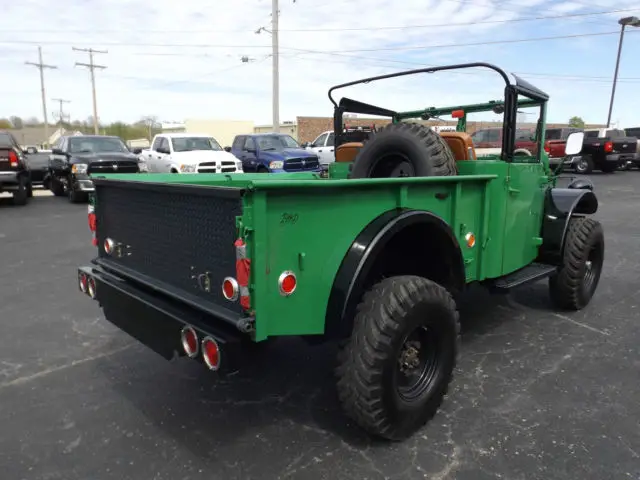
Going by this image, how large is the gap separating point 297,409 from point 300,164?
39.6 ft

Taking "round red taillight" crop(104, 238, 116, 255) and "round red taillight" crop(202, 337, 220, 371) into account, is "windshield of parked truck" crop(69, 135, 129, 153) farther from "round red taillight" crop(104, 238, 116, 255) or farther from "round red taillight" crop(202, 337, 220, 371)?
"round red taillight" crop(202, 337, 220, 371)

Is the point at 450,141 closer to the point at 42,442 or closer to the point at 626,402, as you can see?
the point at 626,402

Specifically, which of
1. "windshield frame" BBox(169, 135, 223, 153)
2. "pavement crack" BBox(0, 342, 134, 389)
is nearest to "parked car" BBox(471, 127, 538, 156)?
"pavement crack" BBox(0, 342, 134, 389)

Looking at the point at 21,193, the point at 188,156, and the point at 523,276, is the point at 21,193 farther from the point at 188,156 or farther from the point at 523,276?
the point at 523,276

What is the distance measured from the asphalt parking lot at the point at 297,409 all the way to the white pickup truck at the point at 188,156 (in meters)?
8.53

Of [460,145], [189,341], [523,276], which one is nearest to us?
[189,341]

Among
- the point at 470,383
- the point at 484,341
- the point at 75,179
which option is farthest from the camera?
the point at 75,179

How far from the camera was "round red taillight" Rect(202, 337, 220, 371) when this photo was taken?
228 centimetres

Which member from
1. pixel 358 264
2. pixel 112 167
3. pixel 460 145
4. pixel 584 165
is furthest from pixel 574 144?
pixel 584 165

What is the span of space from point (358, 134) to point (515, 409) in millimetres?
2959

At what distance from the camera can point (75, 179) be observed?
42.1 feet

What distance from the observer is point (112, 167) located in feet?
41.8

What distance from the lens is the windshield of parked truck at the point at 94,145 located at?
1362 centimetres

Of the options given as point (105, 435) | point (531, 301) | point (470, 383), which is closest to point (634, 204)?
point (531, 301)
